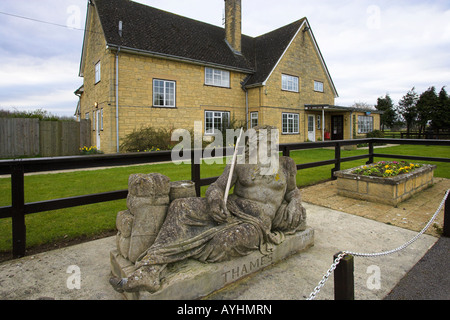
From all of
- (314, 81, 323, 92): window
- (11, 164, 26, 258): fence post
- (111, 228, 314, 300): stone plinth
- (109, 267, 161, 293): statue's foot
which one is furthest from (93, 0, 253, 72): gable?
(109, 267, 161, 293): statue's foot

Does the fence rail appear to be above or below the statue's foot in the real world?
above

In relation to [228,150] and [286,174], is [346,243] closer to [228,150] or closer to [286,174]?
[286,174]

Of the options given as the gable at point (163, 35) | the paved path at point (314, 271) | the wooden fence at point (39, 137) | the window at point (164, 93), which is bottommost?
the paved path at point (314, 271)

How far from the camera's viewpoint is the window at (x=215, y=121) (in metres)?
17.1

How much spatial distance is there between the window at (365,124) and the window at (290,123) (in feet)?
26.3

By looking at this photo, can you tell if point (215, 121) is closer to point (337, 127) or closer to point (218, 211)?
point (337, 127)

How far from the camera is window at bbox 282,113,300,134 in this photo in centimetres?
1981

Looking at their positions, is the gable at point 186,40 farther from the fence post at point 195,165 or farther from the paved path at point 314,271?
the paved path at point 314,271

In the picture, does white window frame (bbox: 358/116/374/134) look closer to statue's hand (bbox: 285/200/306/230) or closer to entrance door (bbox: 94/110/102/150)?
entrance door (bbox: 94/110/102/150)

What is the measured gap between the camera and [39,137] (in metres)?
14.1

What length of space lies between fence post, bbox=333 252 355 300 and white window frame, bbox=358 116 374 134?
26.0 meters

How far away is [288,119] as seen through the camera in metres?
20.0

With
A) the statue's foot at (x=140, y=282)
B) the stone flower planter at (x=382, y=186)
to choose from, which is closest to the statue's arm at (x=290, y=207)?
the statue's foot at (x=140, y=282)

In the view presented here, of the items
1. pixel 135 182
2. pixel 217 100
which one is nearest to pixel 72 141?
pixel 217 100
